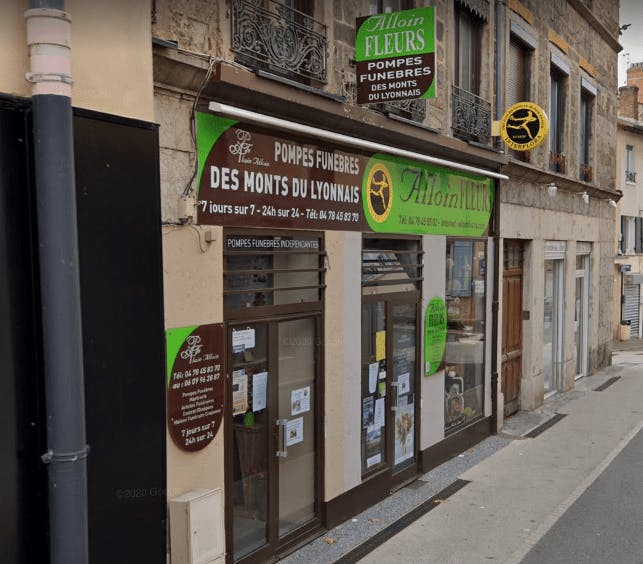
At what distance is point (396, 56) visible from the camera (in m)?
7.49

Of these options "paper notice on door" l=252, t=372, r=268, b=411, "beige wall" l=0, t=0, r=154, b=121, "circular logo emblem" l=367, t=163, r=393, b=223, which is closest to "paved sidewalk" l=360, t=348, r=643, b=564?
"paper notice on door" l=252, t=372, r=268, b=411

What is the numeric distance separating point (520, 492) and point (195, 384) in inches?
194

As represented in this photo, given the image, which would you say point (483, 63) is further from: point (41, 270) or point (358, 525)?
point (41, 270)

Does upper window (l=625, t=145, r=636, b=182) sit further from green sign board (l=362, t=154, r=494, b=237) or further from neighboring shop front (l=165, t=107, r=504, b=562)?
neighboring shop front (l=165, t=107, r=504, b=562)

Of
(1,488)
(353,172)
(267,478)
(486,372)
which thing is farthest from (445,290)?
(1,488)

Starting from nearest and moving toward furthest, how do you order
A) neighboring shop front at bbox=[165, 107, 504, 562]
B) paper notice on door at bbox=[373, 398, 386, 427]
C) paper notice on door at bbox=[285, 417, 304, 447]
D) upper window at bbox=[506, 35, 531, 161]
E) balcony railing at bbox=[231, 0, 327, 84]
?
1. neighboring shop front at bbox=[165, 107, 504, 562]
2. balcony railing at bbox=[231, 0, 327, 84]
3. paper notice on door at bbox=[285, 417, 304, 447]
4. paper notice on door at bbox=[373, 398, 386, 427]
5. upper window at bbox=[506, 35, 531, 161]

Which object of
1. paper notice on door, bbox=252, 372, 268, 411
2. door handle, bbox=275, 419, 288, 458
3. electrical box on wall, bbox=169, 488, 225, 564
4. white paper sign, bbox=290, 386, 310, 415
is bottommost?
electrical box on wall, bbox=169, 488, 225, 564

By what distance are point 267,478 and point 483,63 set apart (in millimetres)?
7236

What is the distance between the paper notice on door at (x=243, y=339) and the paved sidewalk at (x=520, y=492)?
7.45 ft

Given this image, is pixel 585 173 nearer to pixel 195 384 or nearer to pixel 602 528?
pixel 602 528

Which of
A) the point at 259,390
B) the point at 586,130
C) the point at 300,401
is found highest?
the point at 586,130

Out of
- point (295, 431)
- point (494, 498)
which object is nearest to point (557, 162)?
point (494, 498)

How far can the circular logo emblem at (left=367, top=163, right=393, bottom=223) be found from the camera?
837cm

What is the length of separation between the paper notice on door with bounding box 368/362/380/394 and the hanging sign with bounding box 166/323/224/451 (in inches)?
107
